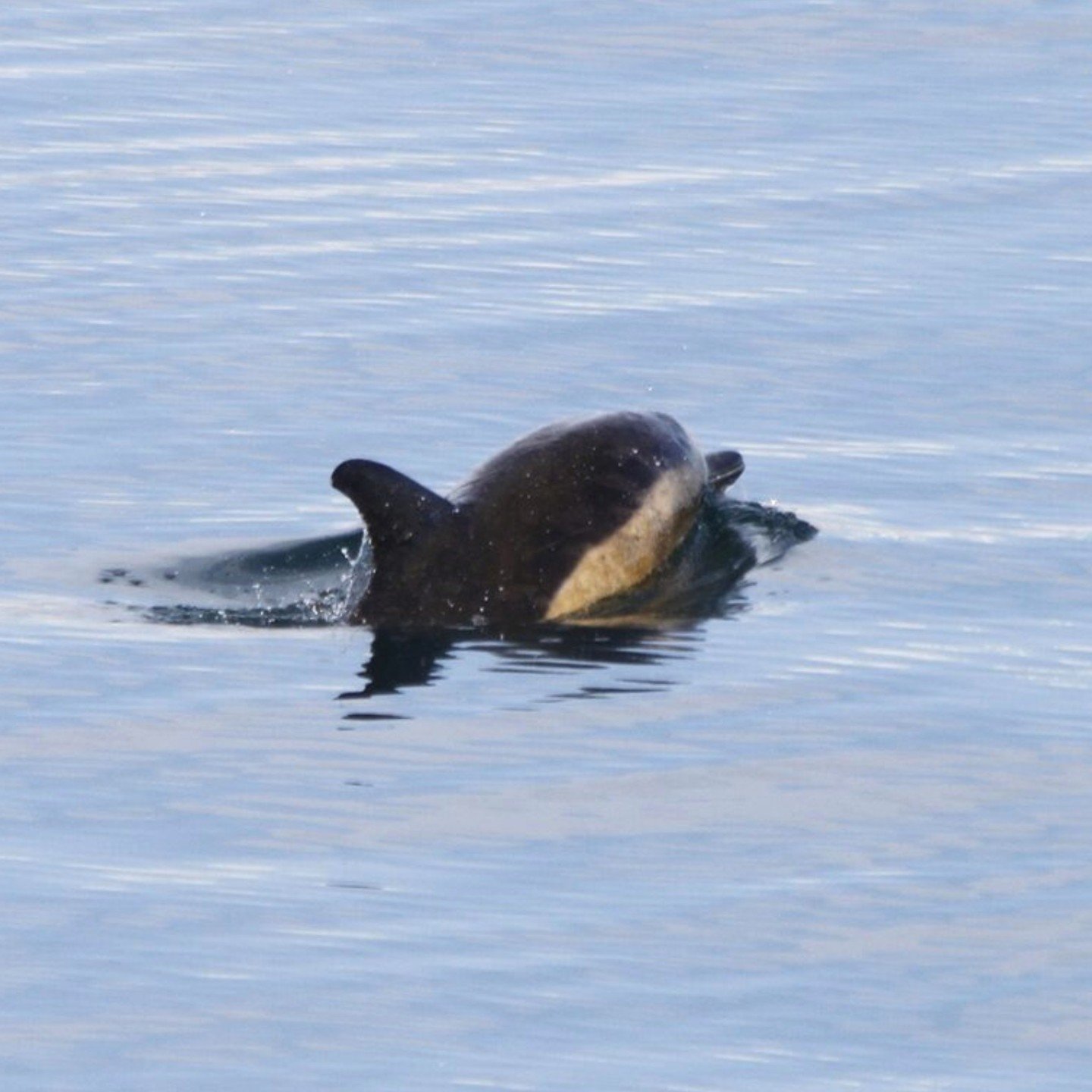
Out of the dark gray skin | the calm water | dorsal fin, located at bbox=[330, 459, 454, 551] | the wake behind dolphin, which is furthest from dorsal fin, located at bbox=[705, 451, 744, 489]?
dorsal fin, located at bbox=[330, 459, 454, 551]

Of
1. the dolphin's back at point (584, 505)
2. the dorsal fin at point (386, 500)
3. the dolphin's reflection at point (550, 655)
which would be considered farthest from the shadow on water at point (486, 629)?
the dorsal fin at point (386, 500)

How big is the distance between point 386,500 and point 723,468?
2513 mm

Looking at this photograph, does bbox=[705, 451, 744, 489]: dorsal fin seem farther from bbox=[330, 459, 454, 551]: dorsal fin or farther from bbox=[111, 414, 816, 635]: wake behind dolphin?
bbox=[330, 459, 454, 551]: dorsal fin

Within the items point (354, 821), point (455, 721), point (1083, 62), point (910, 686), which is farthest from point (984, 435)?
point (1083, 62)

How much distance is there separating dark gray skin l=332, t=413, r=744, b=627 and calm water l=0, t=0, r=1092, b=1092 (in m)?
0.41

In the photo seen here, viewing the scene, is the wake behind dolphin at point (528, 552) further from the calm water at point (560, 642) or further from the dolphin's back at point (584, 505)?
the calm water at point (560, 642)

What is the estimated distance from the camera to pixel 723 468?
1655cm

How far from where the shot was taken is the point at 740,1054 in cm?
988

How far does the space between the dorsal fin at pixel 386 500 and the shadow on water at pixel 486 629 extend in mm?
449

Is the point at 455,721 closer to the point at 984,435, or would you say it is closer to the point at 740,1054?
the point at 740,1054

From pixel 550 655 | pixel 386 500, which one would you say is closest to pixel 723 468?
pixel 386 500

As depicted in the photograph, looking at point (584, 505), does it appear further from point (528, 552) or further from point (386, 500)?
Answer: point (386, 500)

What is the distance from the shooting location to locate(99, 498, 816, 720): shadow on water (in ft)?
45.9

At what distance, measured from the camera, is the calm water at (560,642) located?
1033 centimetres
